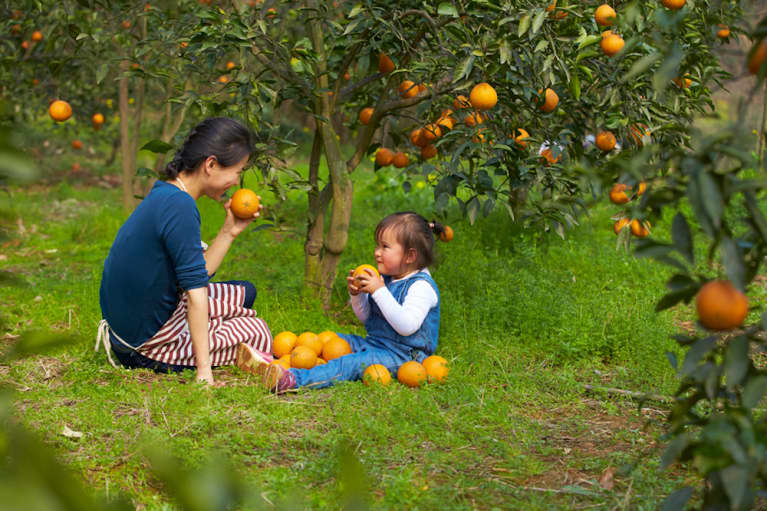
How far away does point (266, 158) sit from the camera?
322 centimetres

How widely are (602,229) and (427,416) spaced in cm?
376

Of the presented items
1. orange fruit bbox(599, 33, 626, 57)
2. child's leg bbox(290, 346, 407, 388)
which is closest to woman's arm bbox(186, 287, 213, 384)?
child's leg bbox(290, 346, 407, 388)

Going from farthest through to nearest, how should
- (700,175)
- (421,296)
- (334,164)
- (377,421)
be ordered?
1. (334,164)
2. (421,296)
3. (377,421)
4. (700,175)

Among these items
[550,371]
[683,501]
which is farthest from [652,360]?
[683,501]

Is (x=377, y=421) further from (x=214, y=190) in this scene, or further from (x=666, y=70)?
(x=666, y=70)

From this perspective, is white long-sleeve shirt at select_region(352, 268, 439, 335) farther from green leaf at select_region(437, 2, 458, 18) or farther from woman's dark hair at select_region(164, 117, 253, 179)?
green leaf at select_region(437, 2, 458, 18)

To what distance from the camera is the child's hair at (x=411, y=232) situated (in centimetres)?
327

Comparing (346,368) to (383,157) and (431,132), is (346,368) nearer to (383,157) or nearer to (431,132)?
(431,132)

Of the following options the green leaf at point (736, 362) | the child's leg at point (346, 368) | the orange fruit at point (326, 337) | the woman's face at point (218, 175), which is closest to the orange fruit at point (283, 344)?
the orange fruit at point (326, 337)

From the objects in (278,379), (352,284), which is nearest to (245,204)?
(352,284)

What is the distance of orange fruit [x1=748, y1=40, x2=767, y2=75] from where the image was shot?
129 cm

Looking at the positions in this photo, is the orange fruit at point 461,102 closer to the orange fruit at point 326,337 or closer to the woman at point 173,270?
the woman at point 173,270

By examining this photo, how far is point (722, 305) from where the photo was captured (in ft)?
4.42

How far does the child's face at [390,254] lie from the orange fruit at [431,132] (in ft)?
1.94
